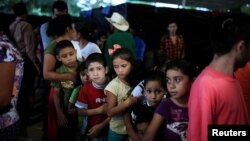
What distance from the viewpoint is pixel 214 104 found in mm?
1776

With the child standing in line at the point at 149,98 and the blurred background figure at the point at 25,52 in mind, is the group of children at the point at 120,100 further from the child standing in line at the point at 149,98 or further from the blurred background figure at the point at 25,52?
the blurred background figure at the point at 25,52

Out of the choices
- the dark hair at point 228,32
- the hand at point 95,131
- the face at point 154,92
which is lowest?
the hand at point 95,131

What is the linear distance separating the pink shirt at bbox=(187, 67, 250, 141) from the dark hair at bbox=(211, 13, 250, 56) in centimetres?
13

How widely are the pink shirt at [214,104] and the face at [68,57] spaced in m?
1.74

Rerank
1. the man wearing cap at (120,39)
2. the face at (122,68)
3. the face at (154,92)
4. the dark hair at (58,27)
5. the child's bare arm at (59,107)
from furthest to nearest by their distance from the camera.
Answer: the man wearing cap at (120,39) < the dark hair at (58,27) < the child's bare arm at (59,107) < the face at (122,68) < the face at (154,92)

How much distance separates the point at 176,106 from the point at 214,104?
65cm

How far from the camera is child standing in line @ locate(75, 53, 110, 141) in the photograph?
3135mm

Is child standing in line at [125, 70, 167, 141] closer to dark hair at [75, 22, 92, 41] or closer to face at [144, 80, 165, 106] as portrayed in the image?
face at [144, 80, 165, 106]

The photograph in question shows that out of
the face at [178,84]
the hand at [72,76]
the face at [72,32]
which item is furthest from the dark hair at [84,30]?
the face at [178,84]

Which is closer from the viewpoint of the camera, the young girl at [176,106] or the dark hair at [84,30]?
the young girl at [176,106]

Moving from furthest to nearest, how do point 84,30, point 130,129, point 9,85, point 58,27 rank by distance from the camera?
1. point 84,30
2. point 58,27
3. point 130,129
4. point 9,85

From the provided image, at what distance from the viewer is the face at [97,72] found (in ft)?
10.3

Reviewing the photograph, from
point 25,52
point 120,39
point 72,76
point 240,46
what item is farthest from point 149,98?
point 25,52

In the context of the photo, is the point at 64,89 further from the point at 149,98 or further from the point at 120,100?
the point at 149,98
